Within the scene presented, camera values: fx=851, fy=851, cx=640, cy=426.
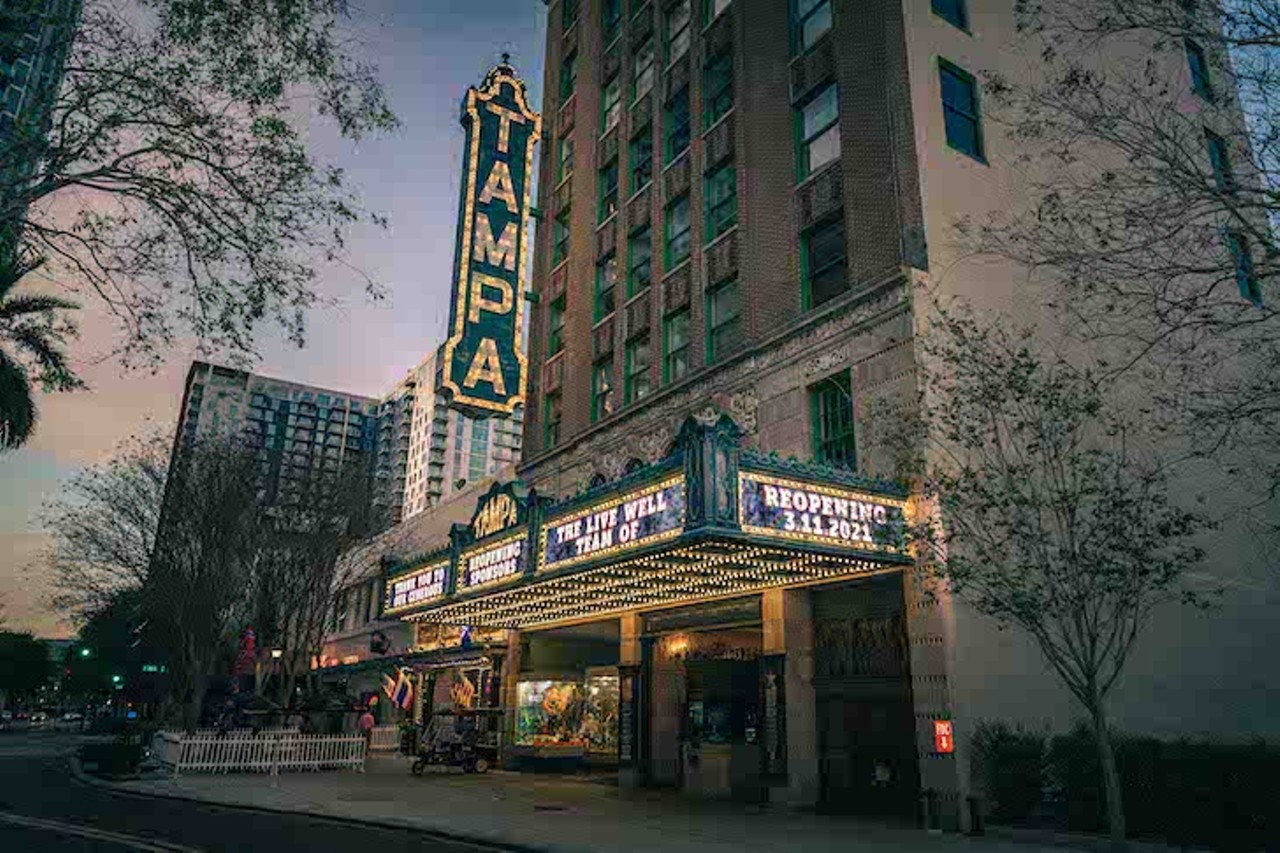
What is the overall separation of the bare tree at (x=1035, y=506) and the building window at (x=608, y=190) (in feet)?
55.4

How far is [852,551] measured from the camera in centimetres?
1608

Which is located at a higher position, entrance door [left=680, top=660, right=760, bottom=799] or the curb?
entrance door [left=680, top=660, right=760, bottom=799]

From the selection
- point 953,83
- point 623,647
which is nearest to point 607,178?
point 953,83

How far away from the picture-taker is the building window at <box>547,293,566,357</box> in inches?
1323

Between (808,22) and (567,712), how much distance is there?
2384cm

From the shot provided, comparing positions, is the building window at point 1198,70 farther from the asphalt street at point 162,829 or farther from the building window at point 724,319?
the asphalt street at point 162,829

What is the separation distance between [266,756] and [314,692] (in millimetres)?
8888

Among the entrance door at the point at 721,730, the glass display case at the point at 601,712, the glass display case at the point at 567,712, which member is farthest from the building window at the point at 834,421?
the glass display case at the point at 567,712

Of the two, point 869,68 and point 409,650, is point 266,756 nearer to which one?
point 409,650

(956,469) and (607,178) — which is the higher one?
(607,178)

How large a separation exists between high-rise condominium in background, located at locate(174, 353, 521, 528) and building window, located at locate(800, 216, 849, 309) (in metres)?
123

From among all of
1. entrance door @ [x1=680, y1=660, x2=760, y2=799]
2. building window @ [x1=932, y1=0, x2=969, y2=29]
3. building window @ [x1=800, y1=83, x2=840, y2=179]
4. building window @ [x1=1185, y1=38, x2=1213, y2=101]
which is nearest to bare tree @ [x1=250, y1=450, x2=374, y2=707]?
entrance door @ [x1=680, y1=660, x2=760, y2=799]

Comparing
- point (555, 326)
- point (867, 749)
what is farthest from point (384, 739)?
point (867, 749)

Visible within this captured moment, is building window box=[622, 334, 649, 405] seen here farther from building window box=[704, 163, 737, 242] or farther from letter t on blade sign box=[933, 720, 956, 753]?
letter t on blade sign box=[933, 720, 956, 753]
